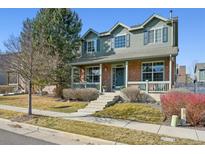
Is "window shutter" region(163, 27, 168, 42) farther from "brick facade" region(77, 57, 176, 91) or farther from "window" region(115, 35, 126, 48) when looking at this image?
"window" region(115, 35, 126, 48)

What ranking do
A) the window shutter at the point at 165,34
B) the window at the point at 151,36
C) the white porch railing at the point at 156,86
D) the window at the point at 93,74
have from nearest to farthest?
the white porch railing at the point at 156,86
the window shutter at the point at 165,34
the window at the point at 151,36
the window at the point at 93,74

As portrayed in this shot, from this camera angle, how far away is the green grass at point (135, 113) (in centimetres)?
1227

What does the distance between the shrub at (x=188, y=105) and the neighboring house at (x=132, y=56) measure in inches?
241

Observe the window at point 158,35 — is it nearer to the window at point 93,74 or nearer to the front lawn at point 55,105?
the window at point 93,74

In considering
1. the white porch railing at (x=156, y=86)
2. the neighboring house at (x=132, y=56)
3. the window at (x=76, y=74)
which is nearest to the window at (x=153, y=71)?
the neighboring house at (x=132, y=56)

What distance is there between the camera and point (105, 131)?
9469mm

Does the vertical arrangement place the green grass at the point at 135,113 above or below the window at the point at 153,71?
below

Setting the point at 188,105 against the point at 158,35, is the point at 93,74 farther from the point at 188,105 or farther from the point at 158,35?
the point at 188,105

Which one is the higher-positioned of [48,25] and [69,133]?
[48,25]

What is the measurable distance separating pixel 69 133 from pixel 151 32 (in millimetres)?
15124

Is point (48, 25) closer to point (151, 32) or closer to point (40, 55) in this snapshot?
point (151, 32)

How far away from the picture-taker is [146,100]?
18078 millimetres

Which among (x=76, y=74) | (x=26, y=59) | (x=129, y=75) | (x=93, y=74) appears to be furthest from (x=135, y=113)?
(x=76, y=74)
